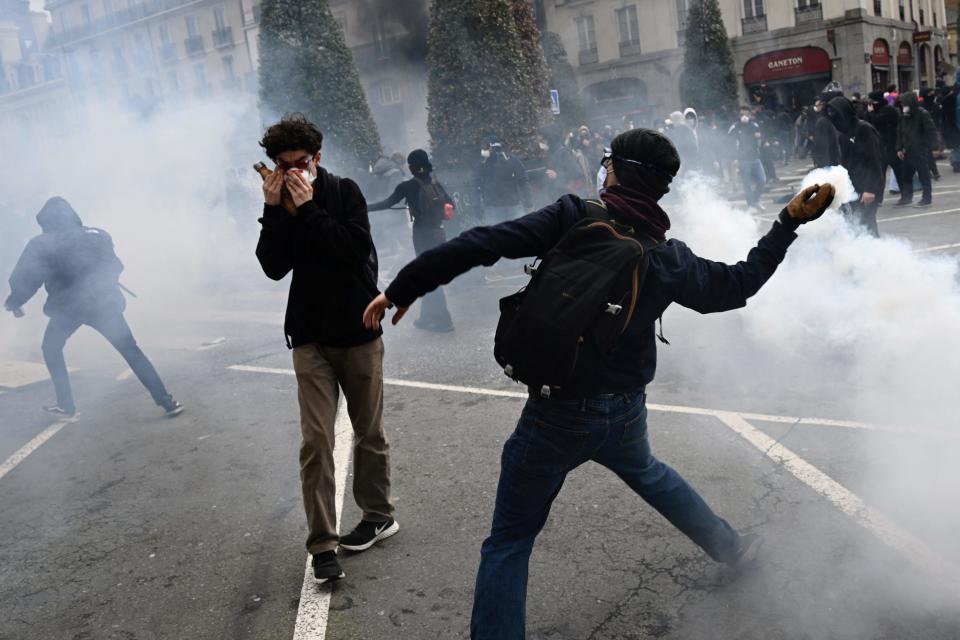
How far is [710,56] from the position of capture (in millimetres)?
28062

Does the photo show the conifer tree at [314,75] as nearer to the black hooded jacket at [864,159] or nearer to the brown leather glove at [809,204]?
the black hooded jacket at [864,159]

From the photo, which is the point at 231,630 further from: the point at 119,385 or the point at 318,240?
the point at 119,385

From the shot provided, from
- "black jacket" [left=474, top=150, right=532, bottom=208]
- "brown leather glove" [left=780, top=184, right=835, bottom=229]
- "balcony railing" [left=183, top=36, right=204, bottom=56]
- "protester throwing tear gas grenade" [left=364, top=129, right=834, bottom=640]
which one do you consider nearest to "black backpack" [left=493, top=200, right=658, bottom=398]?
"protester throwing tear gas grenade" [left=364, top=129, right=834, bottom=640]

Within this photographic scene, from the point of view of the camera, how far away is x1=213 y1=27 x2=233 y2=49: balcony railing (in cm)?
2005

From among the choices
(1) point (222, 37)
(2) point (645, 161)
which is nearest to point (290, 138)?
(2) point (645, 161)

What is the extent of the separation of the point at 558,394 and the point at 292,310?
1.41 metres

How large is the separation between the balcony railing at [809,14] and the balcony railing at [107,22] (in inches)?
893

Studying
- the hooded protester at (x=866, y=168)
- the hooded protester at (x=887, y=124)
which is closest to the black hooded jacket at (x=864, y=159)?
the hooded protester at (x=866, y=168)

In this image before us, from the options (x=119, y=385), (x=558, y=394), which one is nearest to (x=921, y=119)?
(x=119, y=385)

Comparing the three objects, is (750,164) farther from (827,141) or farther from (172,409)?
(172,409)

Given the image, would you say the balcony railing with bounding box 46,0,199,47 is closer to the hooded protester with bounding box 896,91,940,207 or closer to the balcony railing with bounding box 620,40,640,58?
the hooded protester with bounding box 896,91,940,207

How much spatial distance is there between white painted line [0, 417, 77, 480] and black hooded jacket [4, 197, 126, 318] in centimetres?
86

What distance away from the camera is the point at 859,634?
2740 mm

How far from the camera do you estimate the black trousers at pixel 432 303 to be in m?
8.18
